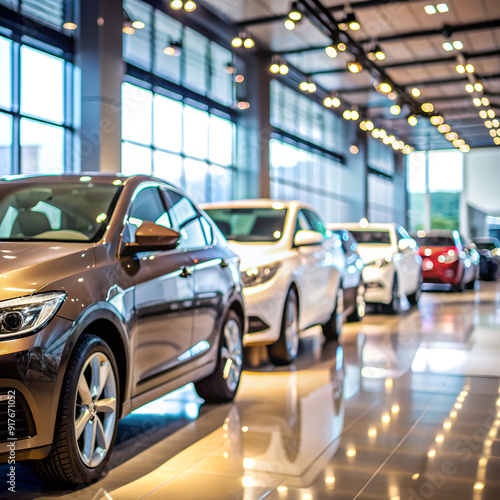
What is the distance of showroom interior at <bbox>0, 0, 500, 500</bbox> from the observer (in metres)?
4.38

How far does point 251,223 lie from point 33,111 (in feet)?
24.1

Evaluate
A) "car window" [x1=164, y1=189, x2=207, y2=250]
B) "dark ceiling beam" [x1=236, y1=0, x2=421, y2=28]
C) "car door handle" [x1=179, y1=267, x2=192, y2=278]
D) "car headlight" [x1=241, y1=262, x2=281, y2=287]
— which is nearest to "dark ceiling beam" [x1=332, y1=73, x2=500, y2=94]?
"dark ceiling beam" [x1=236, y1=0, x2=421, y2=28]

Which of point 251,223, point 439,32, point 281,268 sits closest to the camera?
point 281,268

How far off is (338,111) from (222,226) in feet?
83.6

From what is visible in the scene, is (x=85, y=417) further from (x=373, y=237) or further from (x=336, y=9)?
(x=336, y=9)

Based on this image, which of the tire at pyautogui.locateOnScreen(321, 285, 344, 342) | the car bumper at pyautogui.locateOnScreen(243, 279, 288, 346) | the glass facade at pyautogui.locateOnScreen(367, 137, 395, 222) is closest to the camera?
the car bumper at pyautogui.locateOnScreen(243, 279, 288, 346)

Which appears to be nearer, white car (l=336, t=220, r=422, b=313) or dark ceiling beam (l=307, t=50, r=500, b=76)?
white car (l=336, t=220, r=422, b=313)

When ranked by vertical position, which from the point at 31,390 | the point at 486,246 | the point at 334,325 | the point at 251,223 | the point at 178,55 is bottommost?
the point at 334,325

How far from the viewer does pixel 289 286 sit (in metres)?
7.80

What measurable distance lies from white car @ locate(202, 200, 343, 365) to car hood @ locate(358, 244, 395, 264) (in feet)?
12.2

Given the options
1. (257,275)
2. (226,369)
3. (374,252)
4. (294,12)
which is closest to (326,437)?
(226,369)

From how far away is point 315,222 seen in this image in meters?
9.53

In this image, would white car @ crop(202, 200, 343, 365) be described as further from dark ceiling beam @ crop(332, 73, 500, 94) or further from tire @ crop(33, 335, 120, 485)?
dark ceiling beam @ crop(332, 73, 500, 94)

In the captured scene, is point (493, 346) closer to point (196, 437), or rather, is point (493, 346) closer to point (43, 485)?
point (196, 437)
